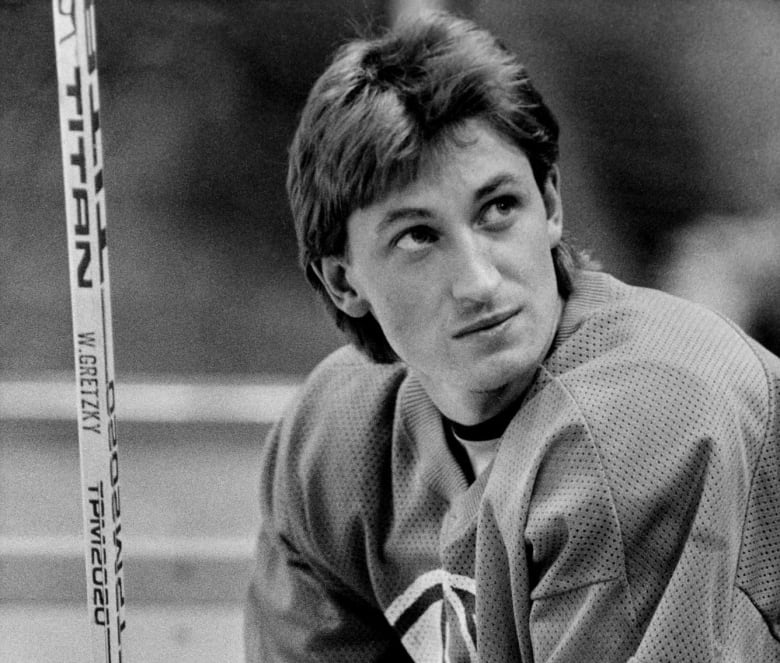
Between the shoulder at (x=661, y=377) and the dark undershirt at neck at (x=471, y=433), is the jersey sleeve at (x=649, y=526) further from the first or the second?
the dark undershirt at neck at (x=471, y=433)

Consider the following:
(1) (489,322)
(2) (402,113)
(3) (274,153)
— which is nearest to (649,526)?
(1) (489,322)

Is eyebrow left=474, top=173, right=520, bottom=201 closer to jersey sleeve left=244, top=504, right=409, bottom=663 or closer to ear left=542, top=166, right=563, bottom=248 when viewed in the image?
ear left=542, top=166, right=563, bottom=248

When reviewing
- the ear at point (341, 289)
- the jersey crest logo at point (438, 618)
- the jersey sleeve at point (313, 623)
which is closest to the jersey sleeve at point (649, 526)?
the jersey crest logo at point (438, 618)

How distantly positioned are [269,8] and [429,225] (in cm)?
59

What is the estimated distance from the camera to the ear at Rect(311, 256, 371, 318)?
1.54 metres

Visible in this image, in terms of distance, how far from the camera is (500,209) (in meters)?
1.35

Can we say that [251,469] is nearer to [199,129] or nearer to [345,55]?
[199,129]

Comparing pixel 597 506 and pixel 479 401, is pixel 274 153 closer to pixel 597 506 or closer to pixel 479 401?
pixel 479 401

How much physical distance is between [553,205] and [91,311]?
2.05 ft

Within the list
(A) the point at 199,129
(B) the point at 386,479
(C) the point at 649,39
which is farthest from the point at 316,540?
(C) the point at 649,39

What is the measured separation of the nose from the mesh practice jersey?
4.8 inches

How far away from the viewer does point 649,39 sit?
1726mm

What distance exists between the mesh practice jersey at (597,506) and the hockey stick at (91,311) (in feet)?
1.40

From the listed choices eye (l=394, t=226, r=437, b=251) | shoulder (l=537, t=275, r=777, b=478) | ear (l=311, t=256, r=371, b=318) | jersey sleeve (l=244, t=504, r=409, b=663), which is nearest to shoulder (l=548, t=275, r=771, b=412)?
shoulder (l=537, t=275, r=777, b=478)
